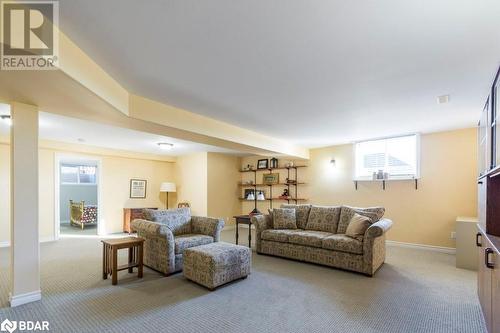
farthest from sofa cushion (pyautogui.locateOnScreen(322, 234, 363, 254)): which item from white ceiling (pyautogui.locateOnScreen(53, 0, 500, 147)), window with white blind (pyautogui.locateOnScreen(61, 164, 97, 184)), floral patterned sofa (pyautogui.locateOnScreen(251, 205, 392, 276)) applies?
window with white blind (pyautogui.locateOnScreen(61, 164, 97, 184))

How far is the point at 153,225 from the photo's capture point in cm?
359

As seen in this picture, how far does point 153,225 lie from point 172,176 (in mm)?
5153

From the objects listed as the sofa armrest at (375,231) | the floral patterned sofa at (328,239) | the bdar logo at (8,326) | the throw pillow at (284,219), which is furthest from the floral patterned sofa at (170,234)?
the sofa armrest at (375,231)

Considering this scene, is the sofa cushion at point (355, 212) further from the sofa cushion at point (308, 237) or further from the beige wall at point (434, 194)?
the beige wall at point (434, 194)

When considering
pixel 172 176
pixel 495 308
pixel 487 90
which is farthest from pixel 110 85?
pixel 172 176

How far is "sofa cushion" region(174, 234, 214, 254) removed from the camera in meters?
3.63

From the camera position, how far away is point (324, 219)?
4570mm

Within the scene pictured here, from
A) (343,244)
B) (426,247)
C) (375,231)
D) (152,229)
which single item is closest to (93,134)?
(152,229)

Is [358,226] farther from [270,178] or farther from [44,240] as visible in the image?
[44,240]

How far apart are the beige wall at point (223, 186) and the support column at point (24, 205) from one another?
4.74 meters

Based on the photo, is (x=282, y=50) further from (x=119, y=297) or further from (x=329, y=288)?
(x=119, y=297)

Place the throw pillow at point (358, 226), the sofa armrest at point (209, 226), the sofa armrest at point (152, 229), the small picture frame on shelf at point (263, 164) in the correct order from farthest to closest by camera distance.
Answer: the small picture frame on shelf at point (263, 164) → the sofa armrest at point (209, 226) → the throw pillow at point (358, 226) → the sofa armrest at point (152, 229)

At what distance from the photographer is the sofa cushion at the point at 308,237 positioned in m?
4.00

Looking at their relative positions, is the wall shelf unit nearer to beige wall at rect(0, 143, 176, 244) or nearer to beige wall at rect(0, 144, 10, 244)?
beige wall at rect(0, 143, 176, 244)
